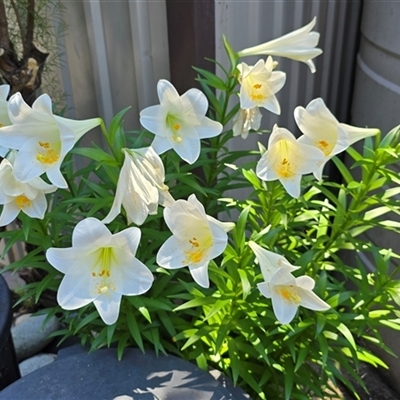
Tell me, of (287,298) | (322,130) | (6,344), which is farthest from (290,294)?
(6,344)

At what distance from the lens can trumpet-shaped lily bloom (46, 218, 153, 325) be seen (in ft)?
2.95

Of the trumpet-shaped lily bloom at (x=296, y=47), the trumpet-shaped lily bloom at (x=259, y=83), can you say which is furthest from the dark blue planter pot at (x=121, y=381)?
the trumpet-shaped lily bloom at (x=296, y=47)

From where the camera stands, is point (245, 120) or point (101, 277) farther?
point (245, 120)

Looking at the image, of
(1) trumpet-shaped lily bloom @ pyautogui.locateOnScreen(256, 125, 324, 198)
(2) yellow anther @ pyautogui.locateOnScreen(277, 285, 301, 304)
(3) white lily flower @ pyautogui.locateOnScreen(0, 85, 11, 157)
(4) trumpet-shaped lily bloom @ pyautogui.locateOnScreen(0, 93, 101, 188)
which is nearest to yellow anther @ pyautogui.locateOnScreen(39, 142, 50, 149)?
(4) trumpet-shaped lily bloom @ pyautogui.locateOnScreen(0, 93, 101, 188)

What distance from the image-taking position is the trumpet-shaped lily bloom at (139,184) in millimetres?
886

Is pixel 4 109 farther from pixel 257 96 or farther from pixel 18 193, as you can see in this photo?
pixel 257 96

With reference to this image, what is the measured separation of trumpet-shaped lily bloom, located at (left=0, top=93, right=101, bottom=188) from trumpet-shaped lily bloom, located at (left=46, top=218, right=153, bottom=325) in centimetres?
14

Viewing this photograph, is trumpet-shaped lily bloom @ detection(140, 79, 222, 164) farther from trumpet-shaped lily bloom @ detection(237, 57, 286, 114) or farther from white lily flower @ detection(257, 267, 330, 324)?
white lily flower @ detection(257, 267, 330, 324)

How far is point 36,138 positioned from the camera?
91 centimetres

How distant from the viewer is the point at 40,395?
1.17m

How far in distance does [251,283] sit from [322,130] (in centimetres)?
38

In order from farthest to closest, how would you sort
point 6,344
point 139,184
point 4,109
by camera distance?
point 6,344
point 4,109
point 139,184

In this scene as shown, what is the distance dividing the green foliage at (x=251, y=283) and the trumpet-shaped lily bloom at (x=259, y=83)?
8cm

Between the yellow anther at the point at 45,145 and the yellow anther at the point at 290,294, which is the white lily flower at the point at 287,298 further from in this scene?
the yellow anther at the point at 45,145
